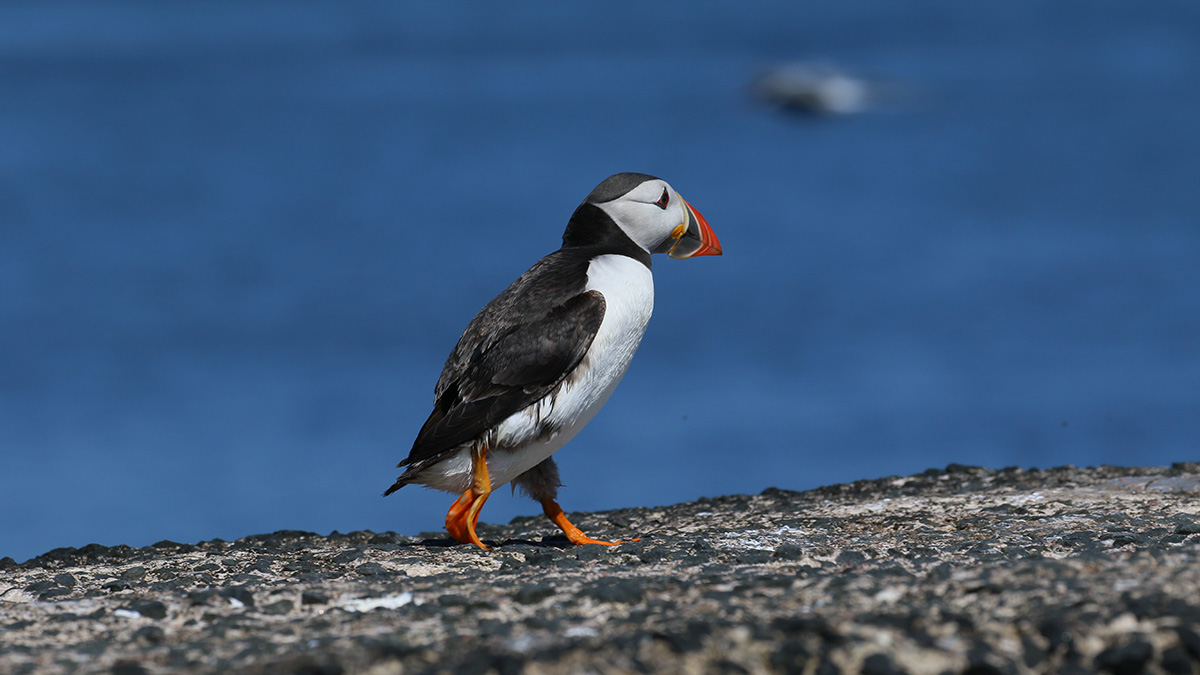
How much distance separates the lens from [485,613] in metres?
4.56

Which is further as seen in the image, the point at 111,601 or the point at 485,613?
the point at 111,601

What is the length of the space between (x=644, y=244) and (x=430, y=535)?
248 centimetres

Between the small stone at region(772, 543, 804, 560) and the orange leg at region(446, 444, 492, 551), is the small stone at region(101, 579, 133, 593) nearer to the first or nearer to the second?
the orange leg at region(446, 444, 492, 551)

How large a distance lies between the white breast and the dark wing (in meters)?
0.06

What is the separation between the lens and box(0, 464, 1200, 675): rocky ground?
383 cm

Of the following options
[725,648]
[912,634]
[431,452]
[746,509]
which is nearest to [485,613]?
[725,648]

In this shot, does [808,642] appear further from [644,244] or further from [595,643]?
[644,244]

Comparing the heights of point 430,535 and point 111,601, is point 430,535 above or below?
above

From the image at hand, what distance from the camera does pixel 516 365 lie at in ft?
21.1

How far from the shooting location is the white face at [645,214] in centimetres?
720

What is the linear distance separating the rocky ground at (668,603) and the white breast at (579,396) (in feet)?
1.49

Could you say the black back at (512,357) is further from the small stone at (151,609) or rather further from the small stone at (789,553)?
the small stone at (151,609)

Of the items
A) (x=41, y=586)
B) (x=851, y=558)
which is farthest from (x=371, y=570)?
(x=851, y=558)

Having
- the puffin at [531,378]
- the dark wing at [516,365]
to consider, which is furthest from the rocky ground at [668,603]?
the dark wing at [516,365]
